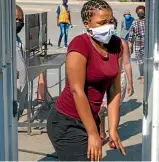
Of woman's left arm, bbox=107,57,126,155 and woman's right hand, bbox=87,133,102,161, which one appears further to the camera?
woman's left arm, bbox=107,57,126,155

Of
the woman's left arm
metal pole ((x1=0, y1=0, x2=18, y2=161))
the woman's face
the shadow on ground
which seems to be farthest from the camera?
the shadow on ground

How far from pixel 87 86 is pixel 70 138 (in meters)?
0.36

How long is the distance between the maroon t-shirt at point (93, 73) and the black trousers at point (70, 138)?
51mm

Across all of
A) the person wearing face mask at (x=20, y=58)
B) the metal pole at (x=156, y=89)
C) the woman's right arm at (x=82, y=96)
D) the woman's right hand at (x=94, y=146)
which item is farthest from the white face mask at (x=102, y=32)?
the person wearing face mask at (x=20, y=58)

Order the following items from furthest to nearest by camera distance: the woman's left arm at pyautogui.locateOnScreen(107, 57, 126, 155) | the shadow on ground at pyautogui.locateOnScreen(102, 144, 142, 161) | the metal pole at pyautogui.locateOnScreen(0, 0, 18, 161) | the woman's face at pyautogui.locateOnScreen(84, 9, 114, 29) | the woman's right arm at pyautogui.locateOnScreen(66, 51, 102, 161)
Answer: the shadow on ground at pyautogui.locateOnScreen(102, 144, 142, 161), the metal pole at pyautogui.locateOnScreen(0, 0, 18, 161), the woman's left arm at pyautogui.locateOnScreen(107, 57, 126, 155), the woman's face at pyautogui.locateOnScreen(84, 9, 114, 29), the woman's right arm at pyautogui.locateOnScreen(66, 51, 102, 161)

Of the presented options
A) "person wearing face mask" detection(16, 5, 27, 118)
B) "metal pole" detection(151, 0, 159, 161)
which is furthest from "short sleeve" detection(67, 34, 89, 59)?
"person wearing face mask" detection(16, 5, 27, 118)

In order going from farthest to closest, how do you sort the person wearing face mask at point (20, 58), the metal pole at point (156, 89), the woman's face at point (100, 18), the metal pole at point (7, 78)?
the person wearing face mask at point (20, 58), the metal pole at point (7, 78), the metal pole at point (156, 89), the woman's face at point (100, 18)

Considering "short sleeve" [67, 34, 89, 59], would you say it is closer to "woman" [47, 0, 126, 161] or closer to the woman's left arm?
"woman" [47, 0, 126, 161]

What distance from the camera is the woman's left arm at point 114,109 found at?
11.2 feet

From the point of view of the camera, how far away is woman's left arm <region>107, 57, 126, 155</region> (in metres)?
3.43

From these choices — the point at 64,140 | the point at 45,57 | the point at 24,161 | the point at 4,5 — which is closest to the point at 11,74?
the point at 4,5

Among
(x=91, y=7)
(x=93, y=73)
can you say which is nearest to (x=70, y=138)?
(x=93, y=73)

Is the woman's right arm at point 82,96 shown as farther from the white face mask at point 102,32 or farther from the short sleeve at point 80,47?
the white face mask at point 102,32

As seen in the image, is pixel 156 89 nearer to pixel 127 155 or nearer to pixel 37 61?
pixel 127 155
